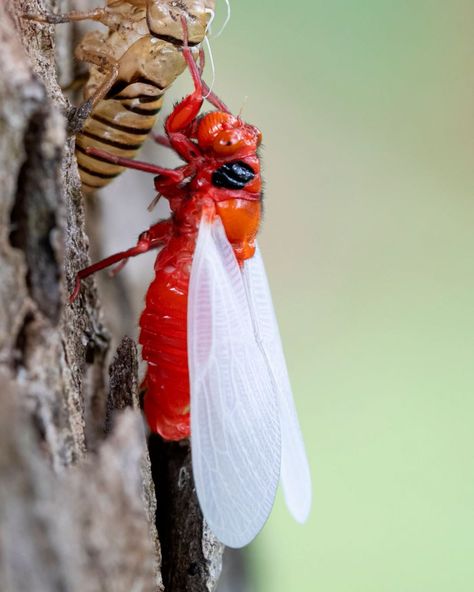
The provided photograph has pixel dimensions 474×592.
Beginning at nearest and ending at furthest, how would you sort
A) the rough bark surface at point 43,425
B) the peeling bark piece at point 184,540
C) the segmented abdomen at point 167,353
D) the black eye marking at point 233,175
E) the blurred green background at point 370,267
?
the rough bark surface at point 43,425
the peeling bark piece at point 184,540
the segmented abdomen at point 167,353
the black eye marking at point 233,175
the blurred green background at point 370,267

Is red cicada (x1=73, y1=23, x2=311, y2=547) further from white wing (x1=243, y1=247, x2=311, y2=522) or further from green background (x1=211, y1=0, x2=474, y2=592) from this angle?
green background (x1=211, y1=0, x2=474, y2=592)

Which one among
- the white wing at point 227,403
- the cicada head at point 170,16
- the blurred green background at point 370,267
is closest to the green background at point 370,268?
the blurred green background at point 370,267

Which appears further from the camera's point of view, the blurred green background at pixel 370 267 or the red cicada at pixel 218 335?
the blurred green background at pixel 370 267

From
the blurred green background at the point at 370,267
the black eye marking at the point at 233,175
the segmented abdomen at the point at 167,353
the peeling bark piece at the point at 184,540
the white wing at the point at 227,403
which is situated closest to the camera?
the white wing at the point at 227,403

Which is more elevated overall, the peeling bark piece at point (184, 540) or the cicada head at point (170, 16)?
the cicada head at point (170, 16)

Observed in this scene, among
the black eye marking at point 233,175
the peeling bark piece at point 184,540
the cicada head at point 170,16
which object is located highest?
the cicada head at point 170,16

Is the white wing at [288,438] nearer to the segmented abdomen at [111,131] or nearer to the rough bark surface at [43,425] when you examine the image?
the segmented abdomen at [111,131]

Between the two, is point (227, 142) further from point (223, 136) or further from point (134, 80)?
point (134, 80)

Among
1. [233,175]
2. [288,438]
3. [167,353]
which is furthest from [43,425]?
[233,175]
